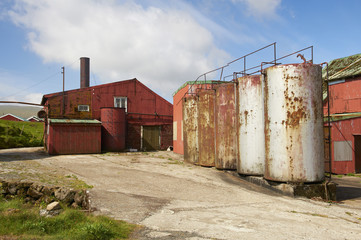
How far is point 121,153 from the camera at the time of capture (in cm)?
2209

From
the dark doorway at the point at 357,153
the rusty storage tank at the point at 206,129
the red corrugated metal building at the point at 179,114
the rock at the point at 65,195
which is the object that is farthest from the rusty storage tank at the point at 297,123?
the red corrugated metal building at the point at 179,114

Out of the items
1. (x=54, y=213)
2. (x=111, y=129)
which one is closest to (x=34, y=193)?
(x=54, y=213)

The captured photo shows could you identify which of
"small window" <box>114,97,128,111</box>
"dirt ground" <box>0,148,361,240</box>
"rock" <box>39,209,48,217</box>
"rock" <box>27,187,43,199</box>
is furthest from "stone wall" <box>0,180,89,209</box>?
"small window" <box>114,97,128,111</box>

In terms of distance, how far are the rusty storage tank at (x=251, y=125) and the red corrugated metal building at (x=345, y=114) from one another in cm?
818

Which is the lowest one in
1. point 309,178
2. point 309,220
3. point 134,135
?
point 309,220

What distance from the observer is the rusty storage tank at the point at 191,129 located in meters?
17.0

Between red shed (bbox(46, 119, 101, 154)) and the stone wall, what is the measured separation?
934cm

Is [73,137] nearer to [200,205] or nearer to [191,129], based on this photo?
[191,129]

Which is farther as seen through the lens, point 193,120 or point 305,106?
point 193,120

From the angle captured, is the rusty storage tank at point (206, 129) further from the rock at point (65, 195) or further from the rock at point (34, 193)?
the rock at point (34, 193)

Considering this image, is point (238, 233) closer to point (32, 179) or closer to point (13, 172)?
point (32, 179)

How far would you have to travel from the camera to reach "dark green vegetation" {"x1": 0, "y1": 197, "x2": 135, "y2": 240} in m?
6.12

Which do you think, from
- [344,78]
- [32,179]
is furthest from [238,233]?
[344,78]

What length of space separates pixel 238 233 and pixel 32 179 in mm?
8342
